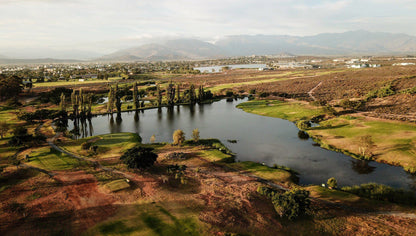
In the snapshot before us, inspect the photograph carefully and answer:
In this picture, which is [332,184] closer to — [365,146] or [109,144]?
[365,146]

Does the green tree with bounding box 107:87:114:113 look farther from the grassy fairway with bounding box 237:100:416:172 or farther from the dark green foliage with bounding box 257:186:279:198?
the dark green foliage with bounding box 257:186:279:198

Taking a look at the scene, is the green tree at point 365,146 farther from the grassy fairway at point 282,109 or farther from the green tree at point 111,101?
the green tree at point 111,101

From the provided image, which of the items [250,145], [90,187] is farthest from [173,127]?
[90,187]

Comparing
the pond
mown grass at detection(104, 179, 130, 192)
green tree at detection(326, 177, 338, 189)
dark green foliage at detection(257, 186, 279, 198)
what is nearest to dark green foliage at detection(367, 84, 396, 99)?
the pond

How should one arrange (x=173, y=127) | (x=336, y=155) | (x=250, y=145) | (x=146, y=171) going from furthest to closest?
1. (x=173, y=127)
2. (x=250, y=145)
3. (x=336, y=155)
4. (x=146, y=171)

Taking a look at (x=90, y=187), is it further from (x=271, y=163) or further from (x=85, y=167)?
(x=271, y=163)

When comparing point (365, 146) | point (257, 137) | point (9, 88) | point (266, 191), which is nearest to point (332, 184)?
point (266, 191)
